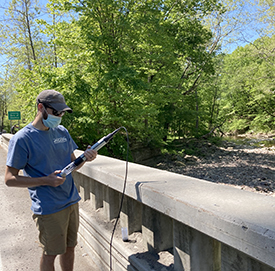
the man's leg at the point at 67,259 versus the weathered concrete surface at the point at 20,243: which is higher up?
the man's leg at the point at 67,259

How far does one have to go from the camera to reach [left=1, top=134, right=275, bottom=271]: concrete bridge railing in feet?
4.31

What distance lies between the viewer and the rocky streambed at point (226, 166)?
450 inches

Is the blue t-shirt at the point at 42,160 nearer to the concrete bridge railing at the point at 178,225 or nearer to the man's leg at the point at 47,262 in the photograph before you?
the man's leg at the point at 47,262

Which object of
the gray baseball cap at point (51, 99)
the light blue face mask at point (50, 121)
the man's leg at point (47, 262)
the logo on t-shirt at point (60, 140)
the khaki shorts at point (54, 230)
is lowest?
the man's leg at point (47, 262)

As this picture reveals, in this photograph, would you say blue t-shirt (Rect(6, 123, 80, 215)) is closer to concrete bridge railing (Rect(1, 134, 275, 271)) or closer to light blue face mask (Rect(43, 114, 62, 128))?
light blue face mask (Rect(43, 114, 62, 128))

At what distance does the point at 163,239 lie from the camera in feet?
7.13

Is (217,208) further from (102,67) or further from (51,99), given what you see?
(102,67)

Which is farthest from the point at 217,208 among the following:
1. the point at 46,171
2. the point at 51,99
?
the point at 51,99

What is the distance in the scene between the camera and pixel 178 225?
1870 mm

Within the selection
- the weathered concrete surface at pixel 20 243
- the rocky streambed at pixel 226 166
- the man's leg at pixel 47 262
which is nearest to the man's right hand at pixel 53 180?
the man's leg at pixel 47 262

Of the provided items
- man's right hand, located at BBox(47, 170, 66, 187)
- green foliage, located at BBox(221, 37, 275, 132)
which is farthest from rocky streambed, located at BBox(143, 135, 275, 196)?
man's right hand, located at BBox(47, 170, 66, 187)

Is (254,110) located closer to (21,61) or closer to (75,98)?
(21,61)

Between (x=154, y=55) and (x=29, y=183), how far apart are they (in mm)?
10300

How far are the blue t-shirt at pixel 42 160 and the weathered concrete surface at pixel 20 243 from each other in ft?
4.06
